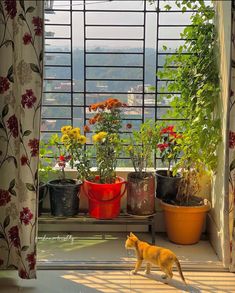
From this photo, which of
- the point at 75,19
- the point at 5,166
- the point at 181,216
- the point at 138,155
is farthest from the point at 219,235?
the point at 75,19

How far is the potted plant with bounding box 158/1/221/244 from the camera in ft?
9.79

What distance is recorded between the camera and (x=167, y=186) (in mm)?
3215

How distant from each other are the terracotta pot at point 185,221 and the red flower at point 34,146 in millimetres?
1087

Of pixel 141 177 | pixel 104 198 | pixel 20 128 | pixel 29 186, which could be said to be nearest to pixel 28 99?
pixel 20 128

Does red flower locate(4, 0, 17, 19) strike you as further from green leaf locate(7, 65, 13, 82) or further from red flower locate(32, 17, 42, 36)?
green leaf locate(7, 65, 13, 82)

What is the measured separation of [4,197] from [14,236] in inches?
9.0

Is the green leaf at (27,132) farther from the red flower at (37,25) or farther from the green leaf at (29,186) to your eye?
the red flower at (37,25)

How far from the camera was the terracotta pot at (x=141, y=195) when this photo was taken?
3104 millimetres

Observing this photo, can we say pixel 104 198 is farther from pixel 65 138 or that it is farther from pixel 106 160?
pixel 65 138

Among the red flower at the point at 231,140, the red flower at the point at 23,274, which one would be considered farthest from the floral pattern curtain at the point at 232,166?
the red flower at the point at 23,274

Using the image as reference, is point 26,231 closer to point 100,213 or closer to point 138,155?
point 100,213

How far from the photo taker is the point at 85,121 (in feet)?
11.2

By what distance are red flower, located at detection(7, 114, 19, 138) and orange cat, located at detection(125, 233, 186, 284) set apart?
0.93 metres

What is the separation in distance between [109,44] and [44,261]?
60.6 inches
